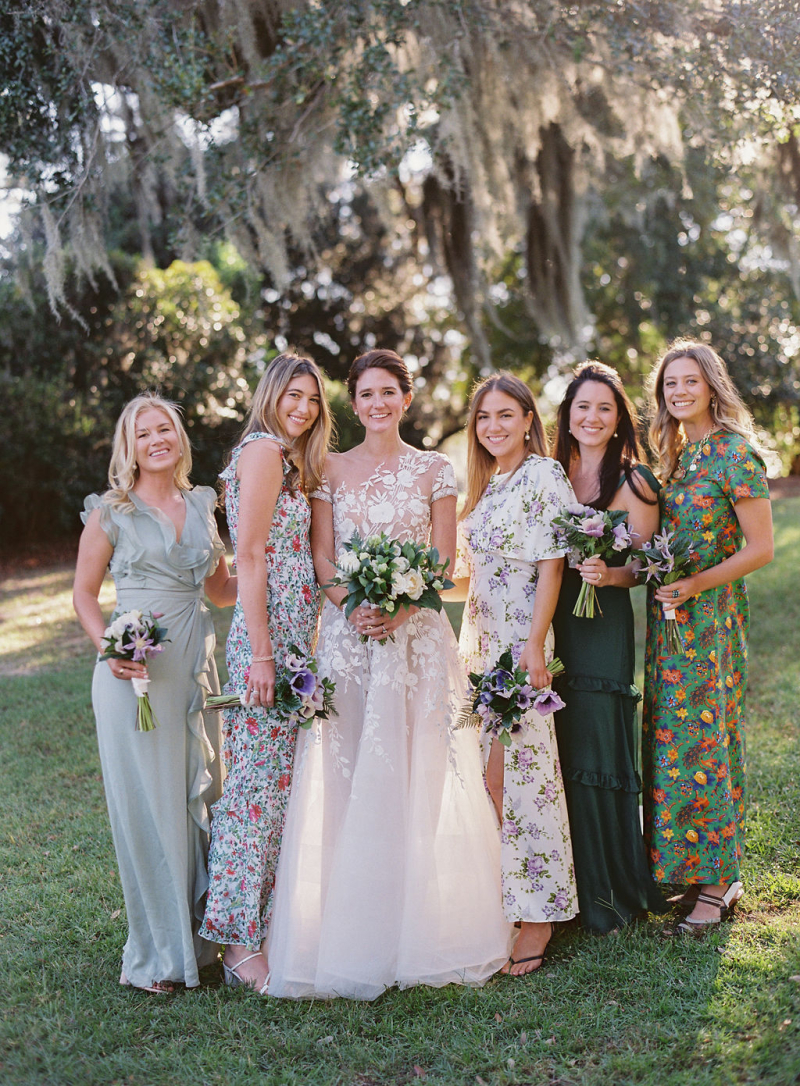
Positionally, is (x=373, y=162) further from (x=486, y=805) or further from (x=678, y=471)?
(x=486, y=805)

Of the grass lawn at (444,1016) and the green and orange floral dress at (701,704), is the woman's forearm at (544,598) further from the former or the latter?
the grass lawn at (444,1016)

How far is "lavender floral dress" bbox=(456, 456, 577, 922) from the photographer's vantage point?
11.1ft

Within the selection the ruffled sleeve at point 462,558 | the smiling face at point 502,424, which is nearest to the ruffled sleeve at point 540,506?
the smiling face at point 502,424

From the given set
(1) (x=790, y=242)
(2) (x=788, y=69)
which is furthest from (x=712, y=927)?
(1) (x=790, y=242)

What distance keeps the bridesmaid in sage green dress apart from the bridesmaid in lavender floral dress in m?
1.04

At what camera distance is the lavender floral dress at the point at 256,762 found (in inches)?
130

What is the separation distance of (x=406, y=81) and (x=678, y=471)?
12.1ft

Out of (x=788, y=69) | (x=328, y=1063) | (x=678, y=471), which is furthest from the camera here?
(x=788, y=69)

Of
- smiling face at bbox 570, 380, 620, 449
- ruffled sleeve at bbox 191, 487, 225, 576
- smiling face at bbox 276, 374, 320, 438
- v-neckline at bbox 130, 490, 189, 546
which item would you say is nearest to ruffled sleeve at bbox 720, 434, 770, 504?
smiling face at bbox 570, 380, 620, 449

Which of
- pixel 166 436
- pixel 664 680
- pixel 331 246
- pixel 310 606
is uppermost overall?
pixel 331 246

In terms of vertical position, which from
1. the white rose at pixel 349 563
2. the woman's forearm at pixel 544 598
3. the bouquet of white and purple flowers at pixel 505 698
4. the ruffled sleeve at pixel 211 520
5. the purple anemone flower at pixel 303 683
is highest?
the ruffled sleeve at pixel 211 520

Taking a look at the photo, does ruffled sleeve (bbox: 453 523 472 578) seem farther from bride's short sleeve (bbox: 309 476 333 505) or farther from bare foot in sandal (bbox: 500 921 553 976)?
bare foot in sandal (bbox: 500 921 553 976)

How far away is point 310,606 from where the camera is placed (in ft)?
11.5

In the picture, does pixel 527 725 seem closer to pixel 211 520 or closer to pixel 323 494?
pixel 323 494
